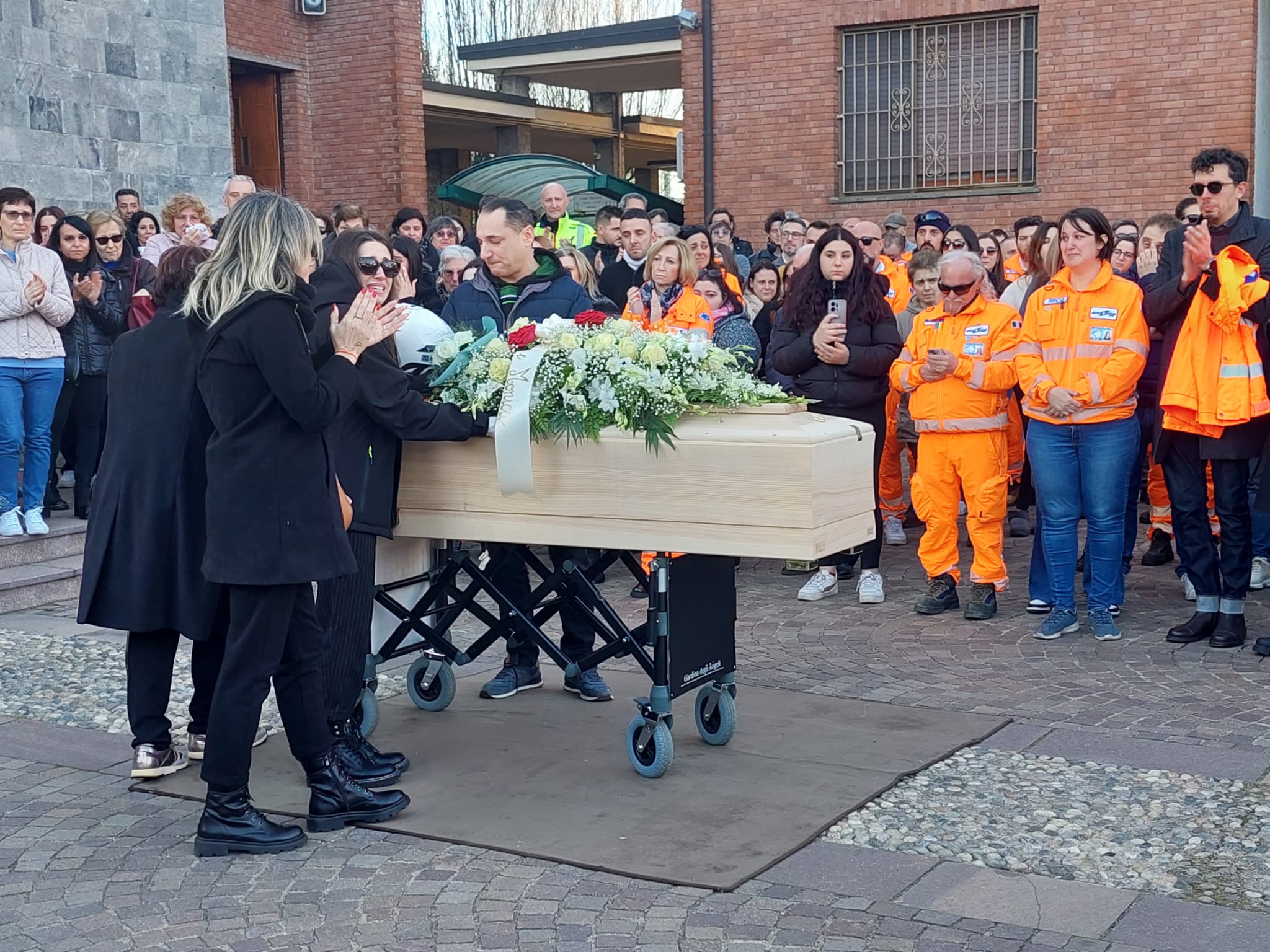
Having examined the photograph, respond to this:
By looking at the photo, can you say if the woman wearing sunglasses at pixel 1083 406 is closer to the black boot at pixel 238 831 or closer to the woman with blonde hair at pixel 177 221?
the black boot at pixel 238 831

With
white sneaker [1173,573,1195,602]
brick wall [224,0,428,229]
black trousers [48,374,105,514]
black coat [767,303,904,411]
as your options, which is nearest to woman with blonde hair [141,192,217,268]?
black trousers [48,374,105,514]

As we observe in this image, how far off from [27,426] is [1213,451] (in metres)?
6.99

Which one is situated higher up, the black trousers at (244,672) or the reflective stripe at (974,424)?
the reflective stripe at (974,424)

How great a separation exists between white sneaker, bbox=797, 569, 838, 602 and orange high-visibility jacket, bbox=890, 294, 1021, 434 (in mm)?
1125

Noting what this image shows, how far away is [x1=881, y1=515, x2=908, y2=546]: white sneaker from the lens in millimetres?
10258

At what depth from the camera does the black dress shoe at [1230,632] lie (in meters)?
7.28

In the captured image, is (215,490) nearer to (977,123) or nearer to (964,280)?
(964,280)

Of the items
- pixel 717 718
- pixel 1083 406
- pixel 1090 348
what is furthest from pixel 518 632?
pixel 1090 348

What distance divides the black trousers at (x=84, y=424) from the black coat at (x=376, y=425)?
526cm

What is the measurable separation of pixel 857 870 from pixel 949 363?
3891mm

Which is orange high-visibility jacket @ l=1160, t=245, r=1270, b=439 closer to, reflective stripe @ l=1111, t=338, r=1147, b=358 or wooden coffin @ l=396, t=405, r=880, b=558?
reflective stripe @ l=1111, t=338, r=1147, b=358

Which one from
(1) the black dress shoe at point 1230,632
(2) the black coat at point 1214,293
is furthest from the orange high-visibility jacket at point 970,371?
(1) the black dress shoe at point 1230,632

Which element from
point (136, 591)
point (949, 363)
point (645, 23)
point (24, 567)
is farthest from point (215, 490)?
point (645, 23)

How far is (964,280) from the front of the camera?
310 inches
